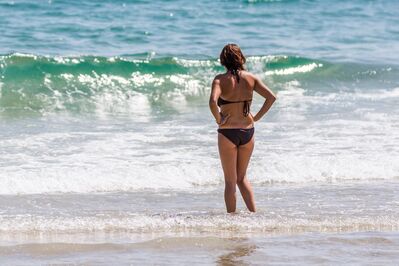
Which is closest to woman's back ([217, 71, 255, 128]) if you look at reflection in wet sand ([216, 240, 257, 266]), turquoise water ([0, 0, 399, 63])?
reflection in wet sand ([216, 240, 257, 266])

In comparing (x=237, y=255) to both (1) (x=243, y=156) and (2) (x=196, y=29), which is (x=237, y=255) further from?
(2) (x=196, y=29)

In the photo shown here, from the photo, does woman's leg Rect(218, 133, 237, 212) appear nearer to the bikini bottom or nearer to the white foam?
the bikini bottom

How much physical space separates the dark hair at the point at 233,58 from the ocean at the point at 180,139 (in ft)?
4.19

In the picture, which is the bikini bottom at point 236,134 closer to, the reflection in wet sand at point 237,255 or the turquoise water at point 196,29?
the reflection in wet sand at point 237,255

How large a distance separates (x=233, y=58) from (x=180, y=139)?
14.2 feet

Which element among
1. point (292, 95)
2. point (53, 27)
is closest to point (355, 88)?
point (292, 95)


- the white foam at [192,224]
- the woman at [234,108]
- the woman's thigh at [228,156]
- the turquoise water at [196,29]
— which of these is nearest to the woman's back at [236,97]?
the woman at [234,108]

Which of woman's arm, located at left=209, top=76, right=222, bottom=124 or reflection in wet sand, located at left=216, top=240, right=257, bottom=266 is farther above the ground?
woman's arm, located at left=209, top=76, right=222, bottom=124

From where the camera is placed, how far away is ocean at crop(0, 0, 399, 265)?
→ 308 inches

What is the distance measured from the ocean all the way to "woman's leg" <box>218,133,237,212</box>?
0.43 ft

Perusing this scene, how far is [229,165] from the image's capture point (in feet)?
28.2

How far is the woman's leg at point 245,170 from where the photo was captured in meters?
8.59

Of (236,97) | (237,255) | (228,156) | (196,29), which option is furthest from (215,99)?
(196,29)

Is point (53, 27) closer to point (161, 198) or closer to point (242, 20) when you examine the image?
point (242, 20)
